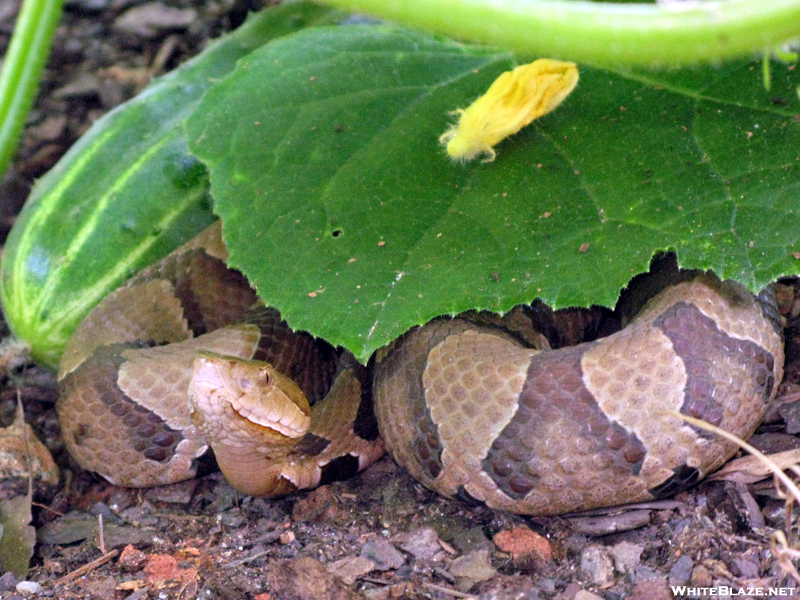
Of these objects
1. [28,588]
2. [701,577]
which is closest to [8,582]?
[28,588]

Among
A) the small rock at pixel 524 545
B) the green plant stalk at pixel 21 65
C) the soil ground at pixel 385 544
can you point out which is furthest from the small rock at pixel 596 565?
the green plant stalk at pixel 21 65

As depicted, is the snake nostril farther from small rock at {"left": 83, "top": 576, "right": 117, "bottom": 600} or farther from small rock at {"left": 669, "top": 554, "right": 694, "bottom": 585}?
small rock at {"left": 669, "top": 554, "right": 694, "bottom": 585}

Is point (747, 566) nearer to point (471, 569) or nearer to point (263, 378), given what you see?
point (471, 569)

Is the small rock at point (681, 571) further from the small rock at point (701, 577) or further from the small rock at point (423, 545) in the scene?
the small rock at point (423, 545)

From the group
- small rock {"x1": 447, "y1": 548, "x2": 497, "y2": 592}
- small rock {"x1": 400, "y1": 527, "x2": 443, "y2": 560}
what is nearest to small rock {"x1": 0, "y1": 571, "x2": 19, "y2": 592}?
small rock {"x1": 400, "y1": 527, "x2": 443, "y2": 560}

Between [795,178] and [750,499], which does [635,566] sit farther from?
[795,178]
